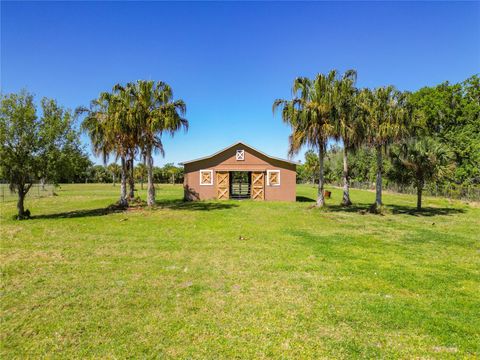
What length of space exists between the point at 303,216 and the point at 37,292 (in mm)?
11803

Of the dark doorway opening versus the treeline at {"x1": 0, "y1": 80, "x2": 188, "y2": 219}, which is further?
the dark doorway opening

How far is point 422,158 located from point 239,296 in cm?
1603

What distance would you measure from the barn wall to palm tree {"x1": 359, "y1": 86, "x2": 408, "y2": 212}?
27.7 ft

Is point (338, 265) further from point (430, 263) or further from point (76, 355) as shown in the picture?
point (76, 355)

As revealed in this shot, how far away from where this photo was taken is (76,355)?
3.32m

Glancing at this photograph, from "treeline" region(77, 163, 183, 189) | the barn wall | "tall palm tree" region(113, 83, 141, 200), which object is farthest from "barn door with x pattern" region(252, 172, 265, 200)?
"treeline" region(77, 163, 183, 189)

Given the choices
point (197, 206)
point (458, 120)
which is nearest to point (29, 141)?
point (197, 206)

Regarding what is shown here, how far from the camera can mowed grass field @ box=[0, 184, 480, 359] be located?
11.6 feet

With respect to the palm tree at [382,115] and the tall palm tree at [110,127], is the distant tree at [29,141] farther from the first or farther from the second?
the palm tree at [382,115]

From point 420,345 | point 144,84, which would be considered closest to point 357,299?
point 420,345

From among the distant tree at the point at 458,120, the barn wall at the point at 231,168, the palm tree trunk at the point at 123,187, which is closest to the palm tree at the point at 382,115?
the barn wall at the point at 231,168

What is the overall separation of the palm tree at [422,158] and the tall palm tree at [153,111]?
13352mm


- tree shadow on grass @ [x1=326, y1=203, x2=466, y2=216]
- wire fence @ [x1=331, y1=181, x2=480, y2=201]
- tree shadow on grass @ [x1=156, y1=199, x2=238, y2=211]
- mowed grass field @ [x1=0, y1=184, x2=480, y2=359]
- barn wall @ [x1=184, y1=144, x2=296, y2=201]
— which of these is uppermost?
barn wall @ [x1=184, y1=144, x2=296, y2=201]

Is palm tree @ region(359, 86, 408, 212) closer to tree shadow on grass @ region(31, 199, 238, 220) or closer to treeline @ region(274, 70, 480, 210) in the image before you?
treeline @ region(274, 70, 480, 210)
